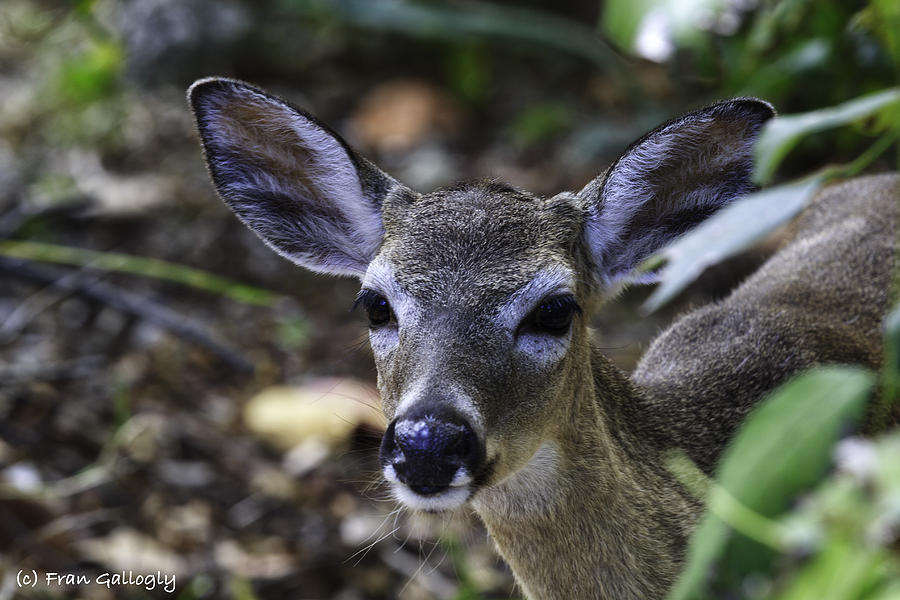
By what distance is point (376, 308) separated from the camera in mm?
3254

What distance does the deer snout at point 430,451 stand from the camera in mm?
2582

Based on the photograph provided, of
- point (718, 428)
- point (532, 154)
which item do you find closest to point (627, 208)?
point (718, 428)

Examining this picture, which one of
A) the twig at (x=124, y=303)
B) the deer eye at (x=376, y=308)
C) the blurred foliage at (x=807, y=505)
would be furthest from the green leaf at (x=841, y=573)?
the twig at (x=124, y=303)

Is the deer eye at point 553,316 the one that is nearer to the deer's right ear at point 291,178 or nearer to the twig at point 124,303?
the deer's right ear at point 291,178

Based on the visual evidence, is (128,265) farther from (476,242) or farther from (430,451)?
(430,451)

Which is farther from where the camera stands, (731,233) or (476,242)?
(476,242)

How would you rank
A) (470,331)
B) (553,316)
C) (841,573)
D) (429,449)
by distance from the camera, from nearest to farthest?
(841,573) < (429,449) < (470,331) < (553,316)

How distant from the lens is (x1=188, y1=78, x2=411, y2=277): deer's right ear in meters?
3.56

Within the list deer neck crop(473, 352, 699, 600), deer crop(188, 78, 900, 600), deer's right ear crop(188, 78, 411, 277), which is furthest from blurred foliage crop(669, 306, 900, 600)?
deer's right ear crop(188, 78, 411, 277)

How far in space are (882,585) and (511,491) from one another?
2.10 m

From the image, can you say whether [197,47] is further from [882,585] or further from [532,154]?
[882,585]

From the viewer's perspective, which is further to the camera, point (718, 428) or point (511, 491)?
point (718, 428)

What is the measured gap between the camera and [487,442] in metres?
2.81

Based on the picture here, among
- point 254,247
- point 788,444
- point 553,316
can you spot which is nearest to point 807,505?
point 788,444
